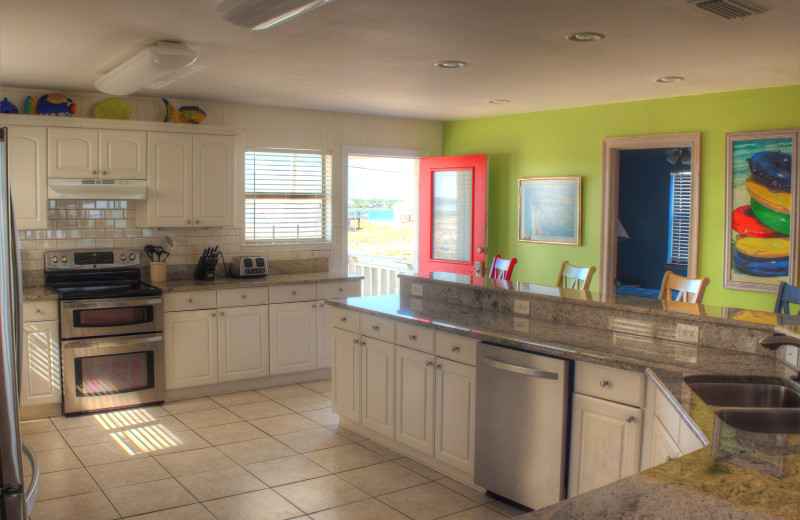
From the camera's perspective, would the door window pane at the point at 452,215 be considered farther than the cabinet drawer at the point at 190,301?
Yes

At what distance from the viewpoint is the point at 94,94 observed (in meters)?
5.40

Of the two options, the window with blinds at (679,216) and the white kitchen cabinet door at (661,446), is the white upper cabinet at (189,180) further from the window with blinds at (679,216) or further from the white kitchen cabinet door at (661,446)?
the window with blinds at (679,216)

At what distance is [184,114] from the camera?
5.61 m

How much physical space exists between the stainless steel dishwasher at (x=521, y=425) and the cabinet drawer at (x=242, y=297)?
8.92 feet

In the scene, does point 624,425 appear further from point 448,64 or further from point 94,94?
point 94,94

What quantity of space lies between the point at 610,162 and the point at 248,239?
3.37 metres

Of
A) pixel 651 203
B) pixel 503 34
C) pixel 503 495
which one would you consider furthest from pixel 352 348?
pixel 651 203

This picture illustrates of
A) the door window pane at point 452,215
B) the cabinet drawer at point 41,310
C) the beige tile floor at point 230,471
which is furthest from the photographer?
the door window pane at point 452,215

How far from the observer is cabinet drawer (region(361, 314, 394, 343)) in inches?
158

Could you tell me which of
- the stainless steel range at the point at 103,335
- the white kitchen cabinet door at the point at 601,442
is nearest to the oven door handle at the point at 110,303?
the stainless steel range at the point at 103,335

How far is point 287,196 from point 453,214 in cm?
176

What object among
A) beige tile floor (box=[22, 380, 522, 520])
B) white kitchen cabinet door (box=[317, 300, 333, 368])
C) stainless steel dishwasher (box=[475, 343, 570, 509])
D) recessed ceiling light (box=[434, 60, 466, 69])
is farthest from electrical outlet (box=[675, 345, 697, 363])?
white kitchen cabinet door (box=[317, 300, 333, 368])

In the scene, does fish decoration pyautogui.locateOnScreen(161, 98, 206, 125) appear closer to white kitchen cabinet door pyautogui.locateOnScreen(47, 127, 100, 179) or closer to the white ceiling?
the white ceiling

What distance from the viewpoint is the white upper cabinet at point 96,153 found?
16.5 ft
